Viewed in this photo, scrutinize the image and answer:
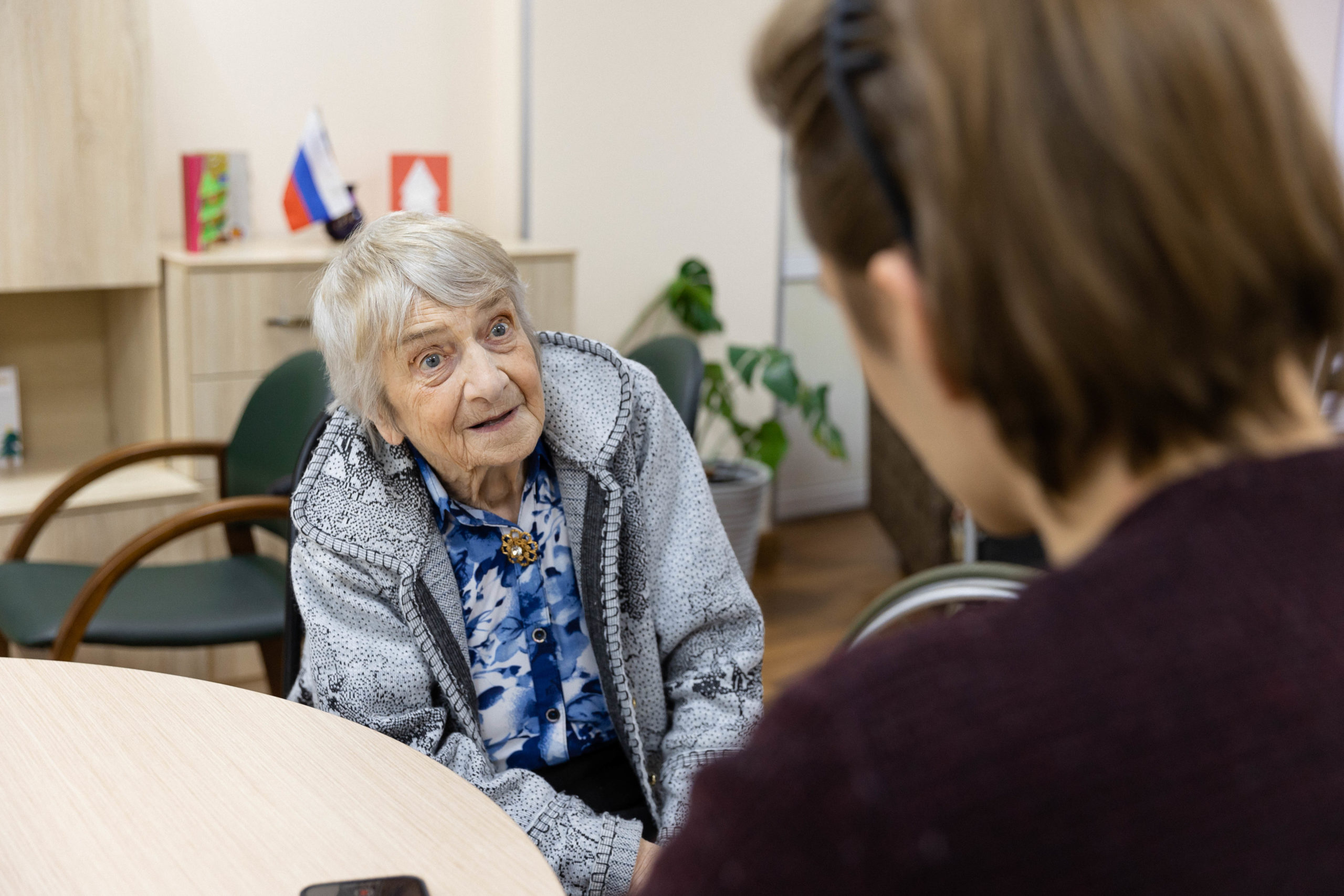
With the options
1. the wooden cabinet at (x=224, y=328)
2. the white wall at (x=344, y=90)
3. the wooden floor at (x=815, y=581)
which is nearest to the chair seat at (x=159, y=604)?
the wooden cabinet at (x=224, y=328)

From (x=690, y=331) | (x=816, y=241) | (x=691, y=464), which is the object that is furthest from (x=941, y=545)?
(x=816, y=241)

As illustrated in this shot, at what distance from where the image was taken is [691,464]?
5.52 feet

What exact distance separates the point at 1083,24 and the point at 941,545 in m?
3.31

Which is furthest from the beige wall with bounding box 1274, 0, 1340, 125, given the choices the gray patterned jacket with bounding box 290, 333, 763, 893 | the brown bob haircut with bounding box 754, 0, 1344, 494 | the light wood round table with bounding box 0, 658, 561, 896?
the brown bob haircut with bounding box 754, 0, 1344, 494

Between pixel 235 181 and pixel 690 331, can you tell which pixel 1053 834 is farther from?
pixel 690 331

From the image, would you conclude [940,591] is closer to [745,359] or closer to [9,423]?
[745,359]

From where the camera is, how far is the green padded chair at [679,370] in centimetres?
207

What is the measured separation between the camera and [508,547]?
1.59 metres

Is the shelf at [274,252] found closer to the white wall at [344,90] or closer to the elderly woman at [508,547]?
the white wall at [344,90]

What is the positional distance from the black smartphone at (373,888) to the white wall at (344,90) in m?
2.56

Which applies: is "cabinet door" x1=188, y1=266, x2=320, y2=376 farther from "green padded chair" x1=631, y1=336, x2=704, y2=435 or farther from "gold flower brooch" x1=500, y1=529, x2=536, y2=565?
"gold flower brooch" x1=500, y1=529, x2=536, y2=565

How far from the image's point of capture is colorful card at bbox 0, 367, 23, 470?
330cm

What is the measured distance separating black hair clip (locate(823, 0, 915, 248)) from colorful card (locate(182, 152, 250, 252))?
9.79 ft

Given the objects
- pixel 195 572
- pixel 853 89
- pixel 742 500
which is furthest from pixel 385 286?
pixel 742 500
